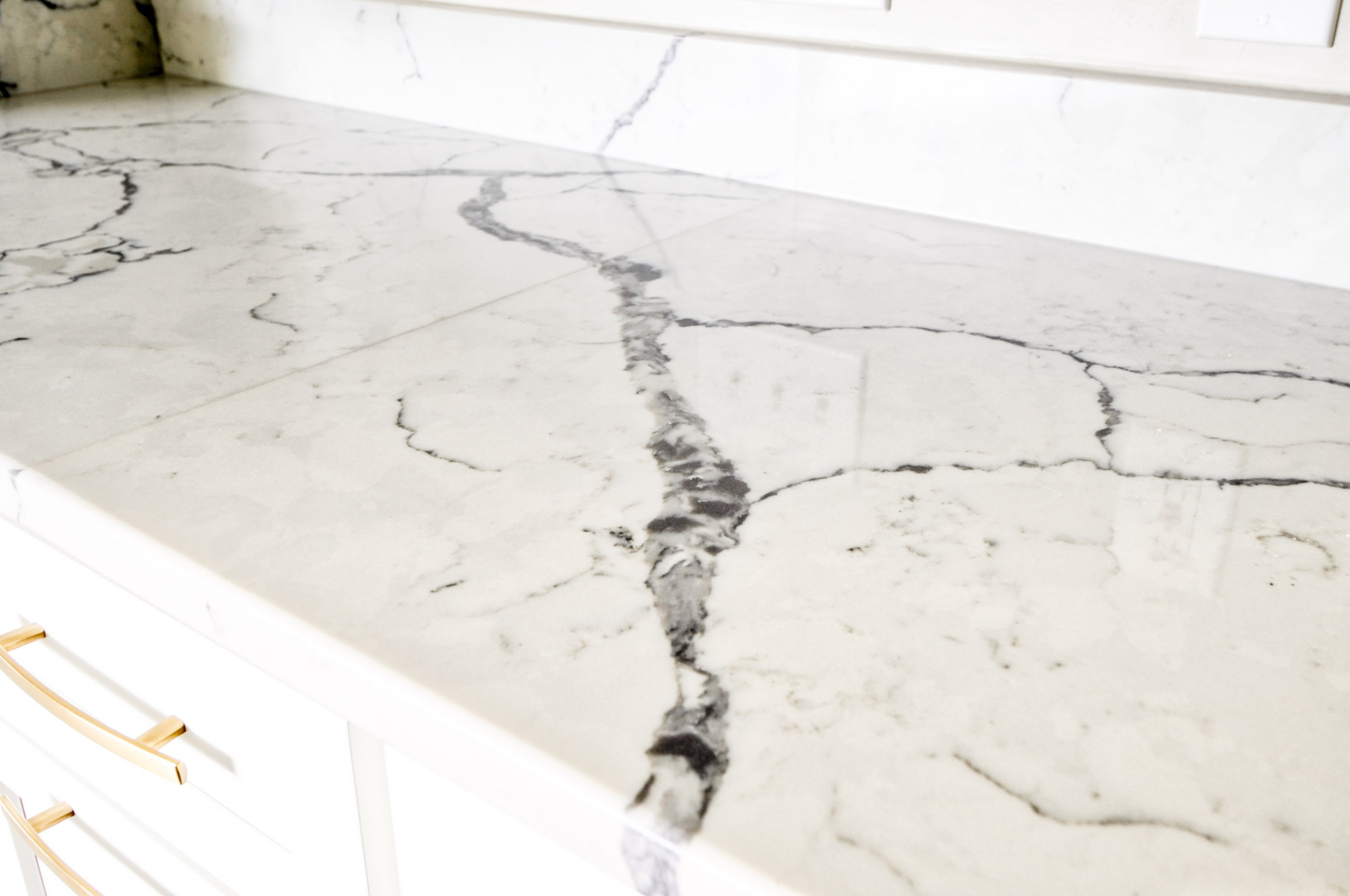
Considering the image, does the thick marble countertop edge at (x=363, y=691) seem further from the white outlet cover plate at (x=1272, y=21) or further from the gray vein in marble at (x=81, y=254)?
the white outlet cover plate at (x=1272, y=21)

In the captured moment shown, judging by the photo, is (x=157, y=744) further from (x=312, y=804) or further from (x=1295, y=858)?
(x=1295, y=858)

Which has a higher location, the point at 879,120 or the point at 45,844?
the point at 879,120

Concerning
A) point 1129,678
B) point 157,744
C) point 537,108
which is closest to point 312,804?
point 157,744

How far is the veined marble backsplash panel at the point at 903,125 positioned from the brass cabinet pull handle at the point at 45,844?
763 mm

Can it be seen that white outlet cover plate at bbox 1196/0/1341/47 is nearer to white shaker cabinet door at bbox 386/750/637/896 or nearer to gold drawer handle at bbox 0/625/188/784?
white shaker cabinet door at bbox 386/750/637/896

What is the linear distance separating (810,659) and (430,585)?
168mm

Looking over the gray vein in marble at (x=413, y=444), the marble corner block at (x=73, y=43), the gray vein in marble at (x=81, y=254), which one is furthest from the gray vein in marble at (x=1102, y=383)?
the marble corner block at (x=73, y=43)

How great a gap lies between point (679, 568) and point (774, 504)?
0.07 metres

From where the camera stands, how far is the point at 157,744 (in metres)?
0.57

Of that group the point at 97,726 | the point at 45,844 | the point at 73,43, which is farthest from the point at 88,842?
the point at 73,43

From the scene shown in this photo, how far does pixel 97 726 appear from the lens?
1.91 ft

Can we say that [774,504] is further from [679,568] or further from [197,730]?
[197,730]

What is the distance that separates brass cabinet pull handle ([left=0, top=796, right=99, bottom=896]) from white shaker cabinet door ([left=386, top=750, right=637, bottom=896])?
37 centimetres

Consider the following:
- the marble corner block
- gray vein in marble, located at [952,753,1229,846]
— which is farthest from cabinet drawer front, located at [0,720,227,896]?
the marble corner block
